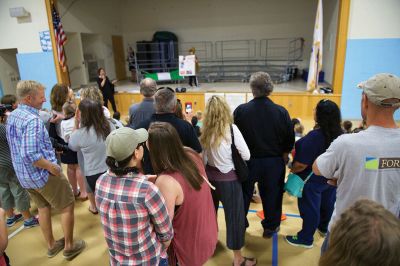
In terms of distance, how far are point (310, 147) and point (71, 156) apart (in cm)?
284

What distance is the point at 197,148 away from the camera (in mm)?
2238

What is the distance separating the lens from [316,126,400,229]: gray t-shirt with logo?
139 cm

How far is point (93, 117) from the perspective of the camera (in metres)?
2.69

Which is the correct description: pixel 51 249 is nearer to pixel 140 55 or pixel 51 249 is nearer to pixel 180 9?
pixel 140 55

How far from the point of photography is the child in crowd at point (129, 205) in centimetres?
143

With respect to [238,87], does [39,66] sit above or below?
above

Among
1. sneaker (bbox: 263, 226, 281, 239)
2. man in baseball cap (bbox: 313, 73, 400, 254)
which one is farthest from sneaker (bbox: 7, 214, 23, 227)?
man in baseball cap (bbox: 313, 73, 400, 254)

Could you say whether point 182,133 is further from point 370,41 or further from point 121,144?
point 370,41

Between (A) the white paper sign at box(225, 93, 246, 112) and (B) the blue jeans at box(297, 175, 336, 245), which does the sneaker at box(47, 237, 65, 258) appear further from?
(A) the white paper sign at box(225, 93, 246, 112)

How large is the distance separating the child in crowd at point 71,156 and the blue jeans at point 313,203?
103 inches

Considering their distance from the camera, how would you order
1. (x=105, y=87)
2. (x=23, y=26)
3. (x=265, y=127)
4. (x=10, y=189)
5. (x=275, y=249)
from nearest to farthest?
(x=265, y=127) < (x=275, y=249) < (x=10, y=189) < (x=105, y=87) < (x=23, y=26)


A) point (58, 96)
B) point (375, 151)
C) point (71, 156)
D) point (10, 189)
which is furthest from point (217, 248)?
point (58, 96)

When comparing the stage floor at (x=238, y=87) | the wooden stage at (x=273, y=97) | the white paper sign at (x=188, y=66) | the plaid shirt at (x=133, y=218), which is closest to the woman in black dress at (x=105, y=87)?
the wooden stage at (x=273, y=97)

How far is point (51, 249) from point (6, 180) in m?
0.94
